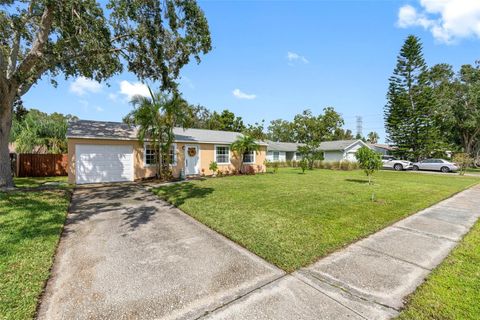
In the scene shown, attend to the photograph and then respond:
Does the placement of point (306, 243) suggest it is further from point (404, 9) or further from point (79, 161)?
point (79, 161)

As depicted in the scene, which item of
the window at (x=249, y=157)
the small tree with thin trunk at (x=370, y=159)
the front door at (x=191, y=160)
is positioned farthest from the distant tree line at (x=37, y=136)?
the small tree with thin trunk at (x=370, y=159)

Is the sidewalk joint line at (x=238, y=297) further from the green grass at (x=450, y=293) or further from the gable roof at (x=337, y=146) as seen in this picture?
the gable roof at (x=337, y=146)

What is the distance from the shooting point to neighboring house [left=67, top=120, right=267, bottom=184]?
11078 mm

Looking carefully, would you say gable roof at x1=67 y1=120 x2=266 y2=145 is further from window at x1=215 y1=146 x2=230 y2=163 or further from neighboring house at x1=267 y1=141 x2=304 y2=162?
neighboring house at x1=267 y1=141 x2=304 y2=162

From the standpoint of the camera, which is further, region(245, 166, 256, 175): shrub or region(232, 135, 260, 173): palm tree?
region(245, 166, 256, 175): shrub

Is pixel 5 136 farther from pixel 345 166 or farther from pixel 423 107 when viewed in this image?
pixel 423 107

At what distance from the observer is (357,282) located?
10.2 ft

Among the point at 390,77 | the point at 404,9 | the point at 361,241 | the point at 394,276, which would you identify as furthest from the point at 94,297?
the point at 390,77

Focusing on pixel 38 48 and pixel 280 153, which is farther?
pixel 280 153

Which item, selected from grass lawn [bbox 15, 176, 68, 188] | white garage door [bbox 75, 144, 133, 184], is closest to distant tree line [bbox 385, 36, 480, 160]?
white garage door [bbox 75, 144, 133, 184]

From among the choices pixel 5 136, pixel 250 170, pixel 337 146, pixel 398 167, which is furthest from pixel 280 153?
Result: pixel 5 136

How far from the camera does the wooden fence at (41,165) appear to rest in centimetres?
1416

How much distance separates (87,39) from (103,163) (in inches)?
234

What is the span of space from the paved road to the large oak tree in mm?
7060
